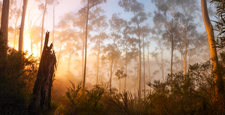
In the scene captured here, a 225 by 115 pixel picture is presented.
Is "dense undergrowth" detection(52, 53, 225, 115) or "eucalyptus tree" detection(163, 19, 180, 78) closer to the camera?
"dense undergrowth" detection(52, 53, 225, 115)

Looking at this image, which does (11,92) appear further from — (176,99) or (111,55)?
(111,55)

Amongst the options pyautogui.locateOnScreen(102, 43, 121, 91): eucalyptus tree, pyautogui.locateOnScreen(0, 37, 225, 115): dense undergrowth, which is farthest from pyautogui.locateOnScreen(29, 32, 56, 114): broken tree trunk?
pyautogui.locateOnScreen(102, 43, 121, 91): eucalyptus tree

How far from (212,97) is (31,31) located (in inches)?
1125

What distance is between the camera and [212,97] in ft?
13.7

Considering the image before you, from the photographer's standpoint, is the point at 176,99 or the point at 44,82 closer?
the point at 44,82

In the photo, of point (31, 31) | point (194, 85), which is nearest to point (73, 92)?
point (194, 85)

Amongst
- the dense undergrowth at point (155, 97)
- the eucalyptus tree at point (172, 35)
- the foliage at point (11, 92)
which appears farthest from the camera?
the eucalyptus tree at point (172, 35)

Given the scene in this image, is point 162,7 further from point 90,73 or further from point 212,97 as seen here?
point 90,73

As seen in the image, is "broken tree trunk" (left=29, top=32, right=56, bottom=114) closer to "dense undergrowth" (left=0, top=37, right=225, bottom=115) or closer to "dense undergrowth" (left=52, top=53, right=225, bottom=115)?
"dense undergrowth" (left=0, top=37, right=225, bottom=115)

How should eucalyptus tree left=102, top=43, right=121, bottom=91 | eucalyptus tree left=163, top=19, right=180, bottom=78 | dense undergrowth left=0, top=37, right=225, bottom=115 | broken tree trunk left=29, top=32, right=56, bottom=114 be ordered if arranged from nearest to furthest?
1. dense undergrowth left=0, top=37, right=225, bottom=115
2. broken tree trunk left=29, top=32, right=56, bottom=114
3. eucalyptus tree left=163, top=19, right=180, bottom=78
4. eucalyptus tree left=102, top=43, right=121, bottom=91

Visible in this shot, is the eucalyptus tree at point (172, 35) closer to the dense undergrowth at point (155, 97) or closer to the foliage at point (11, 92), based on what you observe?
the dense undergrowth at point (155, 97)

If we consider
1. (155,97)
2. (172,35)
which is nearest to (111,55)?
(172,35)

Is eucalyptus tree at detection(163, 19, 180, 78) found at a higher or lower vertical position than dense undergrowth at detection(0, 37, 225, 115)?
higher

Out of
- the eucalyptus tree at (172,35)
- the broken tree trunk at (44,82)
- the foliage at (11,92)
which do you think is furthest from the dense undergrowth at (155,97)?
the eucalyptus tree at (172,35)
